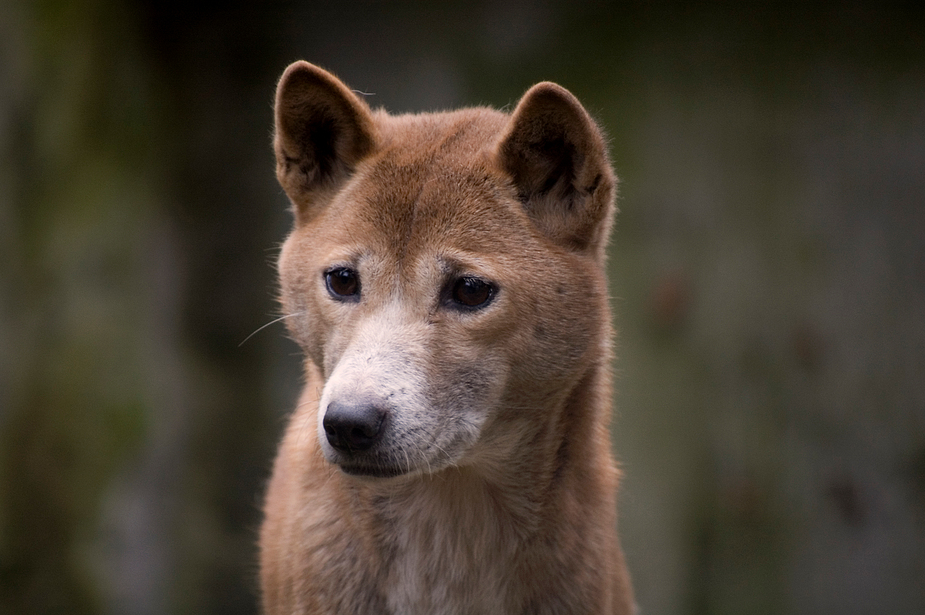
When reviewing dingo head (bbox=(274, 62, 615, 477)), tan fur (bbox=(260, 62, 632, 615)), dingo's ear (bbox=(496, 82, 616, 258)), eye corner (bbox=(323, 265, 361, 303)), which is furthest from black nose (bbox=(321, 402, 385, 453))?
dingo's ear (bbox=(496, 82, 616, 258))

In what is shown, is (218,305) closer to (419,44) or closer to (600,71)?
(419,44)

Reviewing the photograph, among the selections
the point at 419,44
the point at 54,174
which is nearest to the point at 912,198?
the point at 419,44

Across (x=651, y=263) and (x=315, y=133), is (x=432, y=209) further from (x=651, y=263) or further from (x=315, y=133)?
(x=651, y=263)

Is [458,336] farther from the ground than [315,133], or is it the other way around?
[315,133]

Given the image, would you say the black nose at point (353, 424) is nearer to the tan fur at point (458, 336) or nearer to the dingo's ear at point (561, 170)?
the tan fur at point (458, 336)

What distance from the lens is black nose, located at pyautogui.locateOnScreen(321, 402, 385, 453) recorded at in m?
2.52

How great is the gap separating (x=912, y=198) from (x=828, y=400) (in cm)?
130

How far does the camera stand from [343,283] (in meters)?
2.96

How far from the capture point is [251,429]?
6.35 metres

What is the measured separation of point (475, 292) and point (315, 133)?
0.85 metres

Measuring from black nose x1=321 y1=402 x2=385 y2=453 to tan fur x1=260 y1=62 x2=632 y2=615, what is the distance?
16 cm

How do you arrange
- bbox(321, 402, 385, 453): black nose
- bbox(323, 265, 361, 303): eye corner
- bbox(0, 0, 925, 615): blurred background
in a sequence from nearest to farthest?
1. bbox(321, 402, 385, 453): black nose
2. bbox(323, 265, 361, 303): eye corner
3. bbox(0, 0, 925, 615): blurred background

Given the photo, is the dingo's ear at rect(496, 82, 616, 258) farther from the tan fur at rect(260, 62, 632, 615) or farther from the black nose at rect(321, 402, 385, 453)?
the black nose at rect(321, 402, 385, 453)

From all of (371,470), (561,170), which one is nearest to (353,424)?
(371,470)
